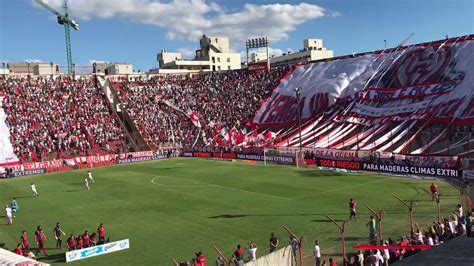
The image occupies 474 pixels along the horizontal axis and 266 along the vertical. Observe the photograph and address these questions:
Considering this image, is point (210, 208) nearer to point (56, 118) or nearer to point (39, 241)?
point (39, 241)

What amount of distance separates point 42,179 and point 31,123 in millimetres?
19249

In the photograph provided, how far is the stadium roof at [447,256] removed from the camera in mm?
14219

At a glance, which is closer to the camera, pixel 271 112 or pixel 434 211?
pixel 434 211

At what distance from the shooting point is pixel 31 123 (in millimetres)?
71562

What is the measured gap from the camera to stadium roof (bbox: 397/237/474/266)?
14.2m

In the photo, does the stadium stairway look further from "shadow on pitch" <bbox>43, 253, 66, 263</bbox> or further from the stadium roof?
the stadium roof

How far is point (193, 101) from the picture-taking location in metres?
88.6

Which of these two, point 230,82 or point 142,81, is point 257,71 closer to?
point 230,82

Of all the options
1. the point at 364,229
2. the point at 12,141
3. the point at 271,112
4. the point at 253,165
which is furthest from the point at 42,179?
the point at 364,229

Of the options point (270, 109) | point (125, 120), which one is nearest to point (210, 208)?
point (270, 109)

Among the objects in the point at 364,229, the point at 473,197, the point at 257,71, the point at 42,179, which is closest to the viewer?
the point at 473,197

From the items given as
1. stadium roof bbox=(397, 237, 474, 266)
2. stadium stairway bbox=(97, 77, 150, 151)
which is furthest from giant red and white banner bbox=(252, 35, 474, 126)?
stadium roof bbox=(397, 237, 474, 266)

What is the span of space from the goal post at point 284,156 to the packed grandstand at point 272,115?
0.71 feet

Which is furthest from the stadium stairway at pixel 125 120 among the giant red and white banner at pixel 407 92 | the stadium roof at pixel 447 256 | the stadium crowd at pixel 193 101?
the stadium roof at pixel 447 256
